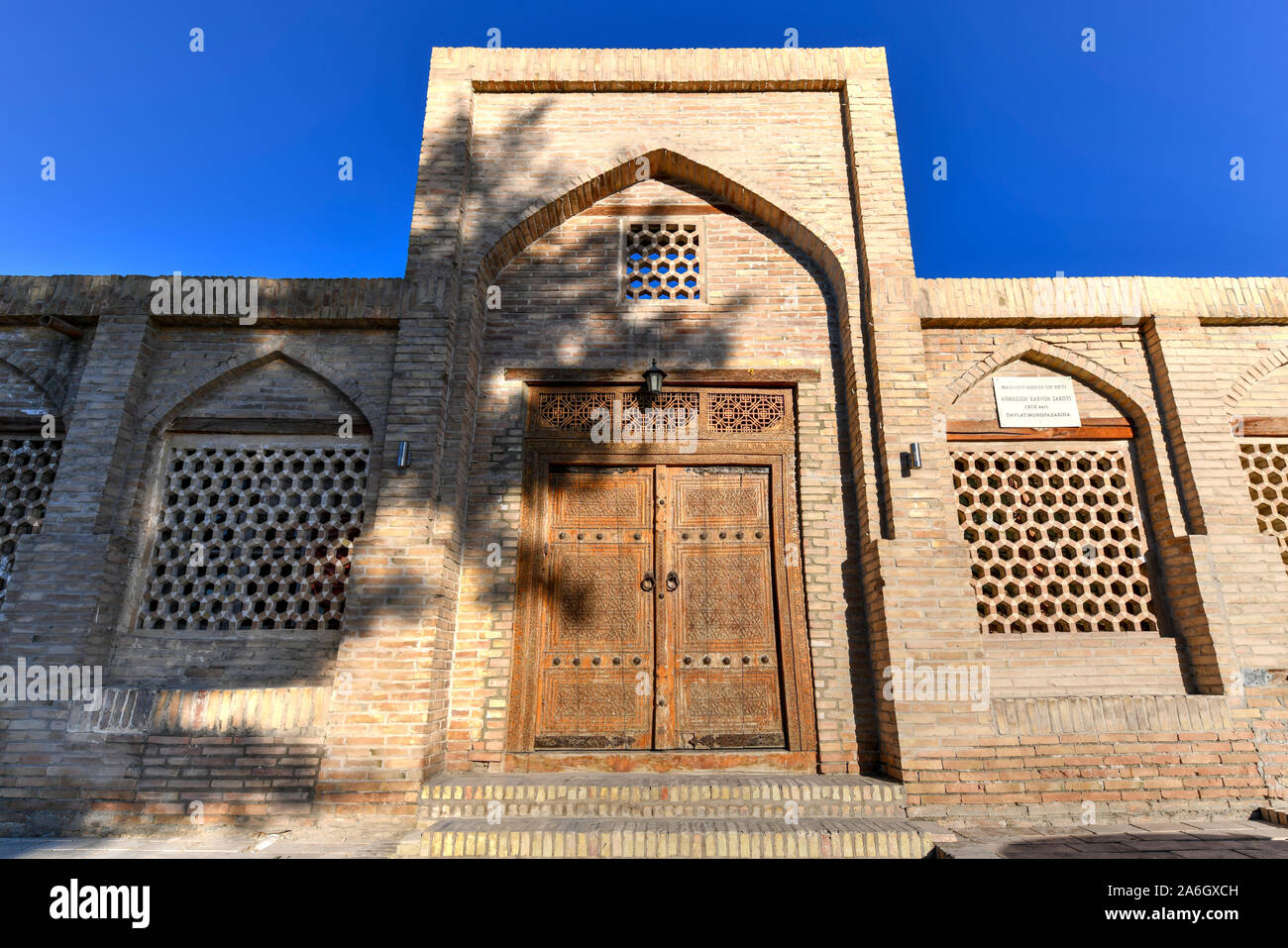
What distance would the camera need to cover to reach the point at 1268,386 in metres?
5.05

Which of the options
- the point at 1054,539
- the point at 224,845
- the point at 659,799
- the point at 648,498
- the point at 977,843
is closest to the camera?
the point at 977,843

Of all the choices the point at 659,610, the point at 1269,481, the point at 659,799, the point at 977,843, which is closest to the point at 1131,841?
the point at 977,843

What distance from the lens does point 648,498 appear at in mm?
4930

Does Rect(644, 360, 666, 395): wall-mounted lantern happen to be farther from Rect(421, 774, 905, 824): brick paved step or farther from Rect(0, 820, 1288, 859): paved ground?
Rect(0, 820, 1288, 859): paved ground

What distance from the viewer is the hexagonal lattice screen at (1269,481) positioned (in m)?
4.83

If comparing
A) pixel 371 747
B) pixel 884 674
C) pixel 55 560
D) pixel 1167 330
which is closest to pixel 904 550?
pixel 884 674

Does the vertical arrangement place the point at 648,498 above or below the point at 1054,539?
above

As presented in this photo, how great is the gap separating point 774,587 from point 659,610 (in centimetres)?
81

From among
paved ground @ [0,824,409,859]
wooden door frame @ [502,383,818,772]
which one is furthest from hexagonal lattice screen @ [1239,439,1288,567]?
paved ground @ [0,824,409,859]

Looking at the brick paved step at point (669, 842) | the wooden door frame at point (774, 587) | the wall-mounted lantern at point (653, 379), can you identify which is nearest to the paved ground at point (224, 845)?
the brick paved step at point (669, 842)

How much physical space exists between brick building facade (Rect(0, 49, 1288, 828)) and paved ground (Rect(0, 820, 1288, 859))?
0.17 metres

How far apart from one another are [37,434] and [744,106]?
6010 mm

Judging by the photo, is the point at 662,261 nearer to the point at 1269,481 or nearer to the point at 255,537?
the point at 255,537
